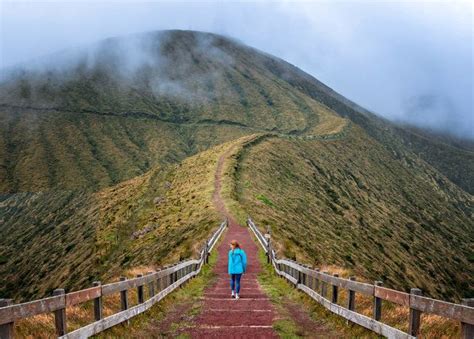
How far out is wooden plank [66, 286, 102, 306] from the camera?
355 inches

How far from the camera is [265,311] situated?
14578 mm

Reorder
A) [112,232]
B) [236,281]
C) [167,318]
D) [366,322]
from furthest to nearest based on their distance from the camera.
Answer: [112,232]
[236,281]
[167,318]
[366,322]

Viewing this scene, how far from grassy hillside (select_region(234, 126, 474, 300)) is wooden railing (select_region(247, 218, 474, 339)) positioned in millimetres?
15922

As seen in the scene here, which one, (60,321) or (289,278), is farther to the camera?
(289,278)

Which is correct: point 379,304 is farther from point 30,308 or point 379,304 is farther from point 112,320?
point 30,308

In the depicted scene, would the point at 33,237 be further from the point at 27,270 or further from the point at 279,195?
the point at 279,195

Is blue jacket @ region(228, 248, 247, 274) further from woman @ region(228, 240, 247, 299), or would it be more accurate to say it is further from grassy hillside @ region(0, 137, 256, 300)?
grassy hillside @ region(0, 137, 256, 300)

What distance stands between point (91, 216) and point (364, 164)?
249 ft

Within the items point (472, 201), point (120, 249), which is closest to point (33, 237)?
point (120, 249)

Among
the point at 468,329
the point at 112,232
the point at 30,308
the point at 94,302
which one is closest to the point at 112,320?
the point at 94,302

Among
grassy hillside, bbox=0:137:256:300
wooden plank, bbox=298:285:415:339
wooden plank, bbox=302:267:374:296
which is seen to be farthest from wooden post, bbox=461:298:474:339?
grassy hillside, bbox=0:137:256:300

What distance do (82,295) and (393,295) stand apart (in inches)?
217

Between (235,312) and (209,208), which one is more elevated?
(209,208)

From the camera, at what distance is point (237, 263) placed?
17469mm
